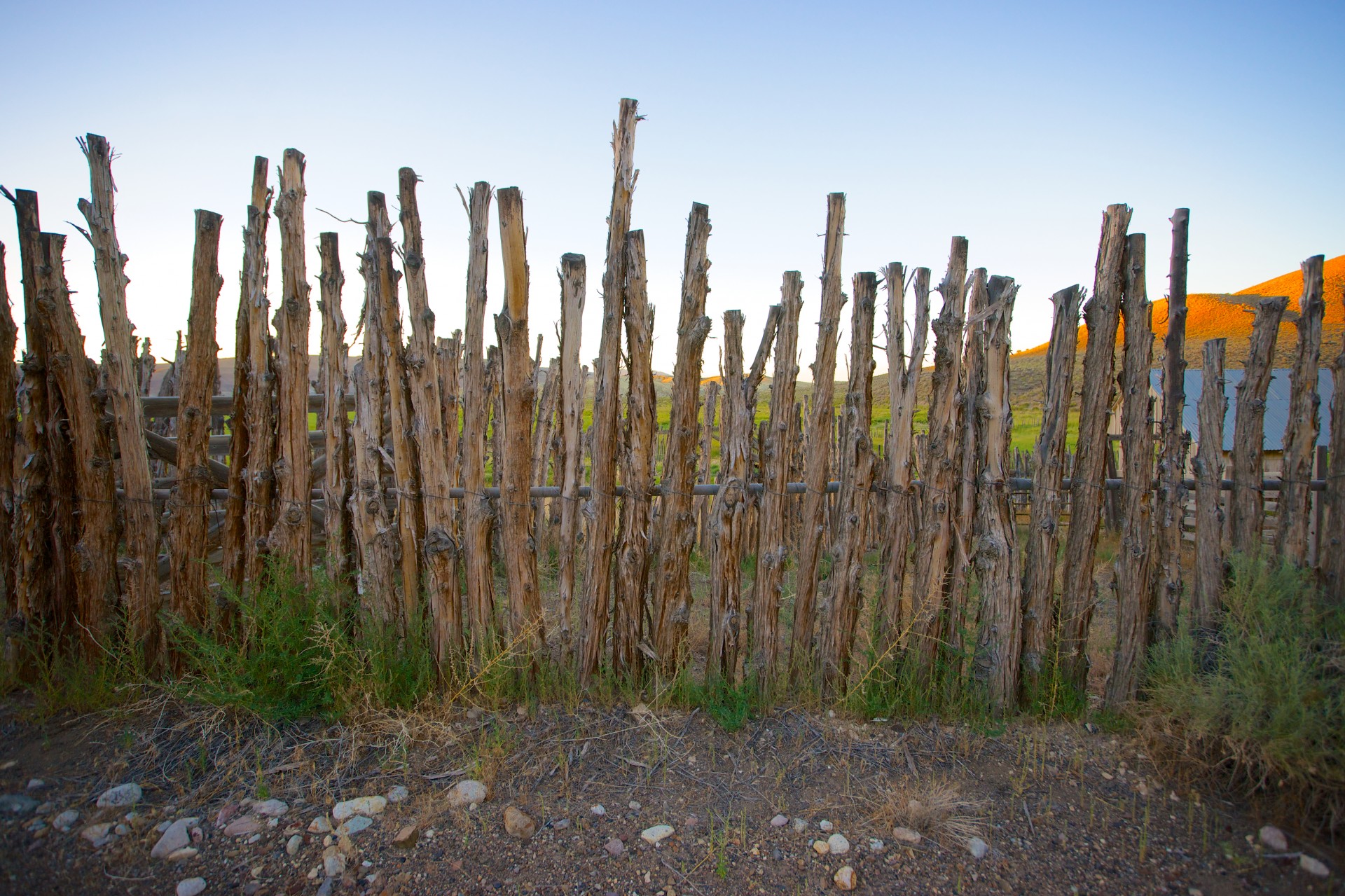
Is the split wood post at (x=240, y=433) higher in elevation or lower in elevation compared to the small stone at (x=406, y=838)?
higher

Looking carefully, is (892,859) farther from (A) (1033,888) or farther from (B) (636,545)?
(B) (636,545)

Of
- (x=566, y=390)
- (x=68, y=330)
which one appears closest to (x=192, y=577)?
(x=68, y=330)

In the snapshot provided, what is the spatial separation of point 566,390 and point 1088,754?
2950 millimetres

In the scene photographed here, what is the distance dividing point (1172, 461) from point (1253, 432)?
62 centimetres

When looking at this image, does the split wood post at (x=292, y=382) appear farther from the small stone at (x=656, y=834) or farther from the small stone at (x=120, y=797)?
the small stone at (x=656, y=834)

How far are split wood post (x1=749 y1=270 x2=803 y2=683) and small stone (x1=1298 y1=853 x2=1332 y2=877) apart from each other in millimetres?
2045

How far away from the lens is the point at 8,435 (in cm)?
345

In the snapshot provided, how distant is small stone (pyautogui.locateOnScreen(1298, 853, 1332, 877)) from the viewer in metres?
2.42

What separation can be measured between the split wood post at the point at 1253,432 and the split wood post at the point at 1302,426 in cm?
14

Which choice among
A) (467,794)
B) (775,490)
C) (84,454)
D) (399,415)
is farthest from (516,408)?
(84,454)

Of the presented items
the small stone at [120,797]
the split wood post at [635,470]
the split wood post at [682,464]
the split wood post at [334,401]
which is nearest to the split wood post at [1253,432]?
the split wood post at [682,464]

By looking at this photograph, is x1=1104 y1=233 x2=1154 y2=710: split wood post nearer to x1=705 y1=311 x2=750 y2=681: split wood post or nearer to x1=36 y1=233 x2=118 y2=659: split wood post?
x1=705 y1=311 x2=750 y2=681: split wood post

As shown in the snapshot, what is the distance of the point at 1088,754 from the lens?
3.19 m

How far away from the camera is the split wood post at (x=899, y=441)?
11.4 feet
